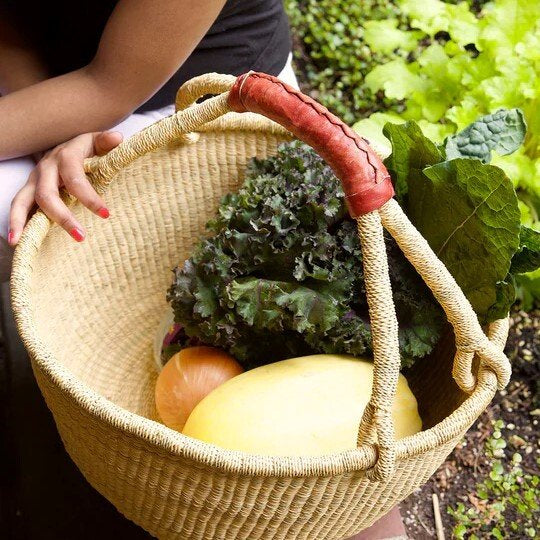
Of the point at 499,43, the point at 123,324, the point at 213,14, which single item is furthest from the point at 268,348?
the point at 499,43

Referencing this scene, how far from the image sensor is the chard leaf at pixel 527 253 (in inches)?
46.7

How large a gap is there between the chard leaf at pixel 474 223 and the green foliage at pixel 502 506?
22.3 inches

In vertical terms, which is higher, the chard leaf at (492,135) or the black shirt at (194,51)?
the black shirt at (194,51)

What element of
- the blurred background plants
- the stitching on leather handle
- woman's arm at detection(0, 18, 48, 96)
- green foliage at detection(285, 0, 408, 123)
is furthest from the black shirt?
green foliage at detection(285, 0, 408, 123)

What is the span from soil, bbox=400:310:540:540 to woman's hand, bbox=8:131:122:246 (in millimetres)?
884

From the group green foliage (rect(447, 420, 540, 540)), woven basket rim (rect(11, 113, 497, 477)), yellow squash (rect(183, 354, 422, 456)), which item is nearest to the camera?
woven basket rim (rect(11, 113, 497, 477))

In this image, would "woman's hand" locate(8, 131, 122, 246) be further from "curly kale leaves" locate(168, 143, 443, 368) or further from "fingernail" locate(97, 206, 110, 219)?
"curly kale leaves" locate(168, 143, 443, 368)

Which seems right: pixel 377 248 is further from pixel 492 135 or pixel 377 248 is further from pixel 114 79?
pixel 114 79

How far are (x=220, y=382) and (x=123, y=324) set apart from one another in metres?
0.30

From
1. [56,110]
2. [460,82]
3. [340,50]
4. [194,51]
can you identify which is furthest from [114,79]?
[340,50]

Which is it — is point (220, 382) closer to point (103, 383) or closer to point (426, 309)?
point (103, 383)

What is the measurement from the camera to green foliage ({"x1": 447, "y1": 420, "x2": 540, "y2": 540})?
1530 millimetres

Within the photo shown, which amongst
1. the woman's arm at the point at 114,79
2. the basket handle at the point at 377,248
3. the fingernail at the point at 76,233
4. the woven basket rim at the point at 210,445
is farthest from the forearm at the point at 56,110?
the basket handle at the point at 377,248

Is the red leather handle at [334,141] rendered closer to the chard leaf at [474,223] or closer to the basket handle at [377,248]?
the basket handle at [377,248]
